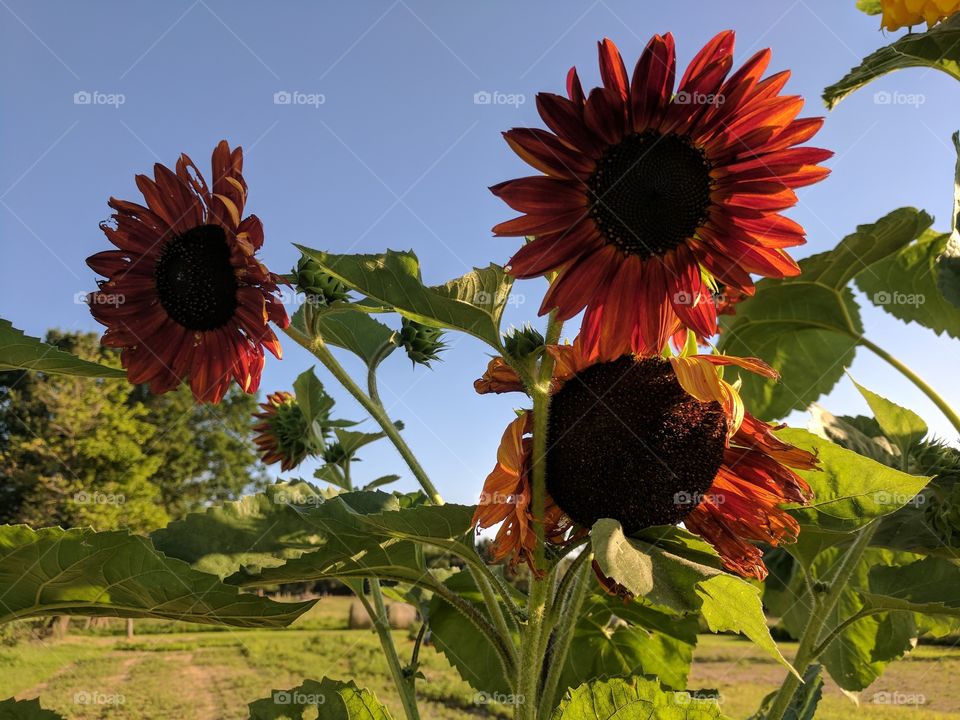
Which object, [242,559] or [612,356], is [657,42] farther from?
[242,559]

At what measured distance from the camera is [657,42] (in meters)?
0.66

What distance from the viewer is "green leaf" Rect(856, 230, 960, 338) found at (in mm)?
1590

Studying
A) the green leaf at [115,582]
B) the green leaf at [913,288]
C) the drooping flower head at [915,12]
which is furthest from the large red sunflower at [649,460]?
the green leaf at [913,288]

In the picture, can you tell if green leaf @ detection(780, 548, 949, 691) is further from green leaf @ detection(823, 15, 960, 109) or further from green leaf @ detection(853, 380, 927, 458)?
green leaf @ detection(823, 15, 960, 109)

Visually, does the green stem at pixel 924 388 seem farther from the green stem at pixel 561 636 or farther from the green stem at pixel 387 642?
the green stem at pixel 387 642

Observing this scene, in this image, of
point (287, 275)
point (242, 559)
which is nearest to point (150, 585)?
point (242, 559)

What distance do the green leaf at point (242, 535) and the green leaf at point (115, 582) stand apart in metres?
0.03

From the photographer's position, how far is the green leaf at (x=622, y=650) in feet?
3.53

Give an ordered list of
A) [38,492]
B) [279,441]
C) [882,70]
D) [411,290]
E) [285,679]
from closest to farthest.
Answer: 1. [411,290]
2. [882,70]
3. [279,441]
4. [285,679]
5. [38,492]

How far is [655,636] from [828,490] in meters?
0.44

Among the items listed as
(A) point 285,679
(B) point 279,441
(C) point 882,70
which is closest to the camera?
(C) point 882,70

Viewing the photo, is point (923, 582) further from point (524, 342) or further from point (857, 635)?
point (524, 342)

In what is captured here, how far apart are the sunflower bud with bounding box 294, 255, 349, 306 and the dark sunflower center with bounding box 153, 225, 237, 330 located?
0.09 m

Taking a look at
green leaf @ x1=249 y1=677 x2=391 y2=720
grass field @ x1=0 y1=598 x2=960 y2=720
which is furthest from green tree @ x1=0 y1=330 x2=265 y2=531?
green leaf @ x1=249 y1=677 x2=391 y2=720
